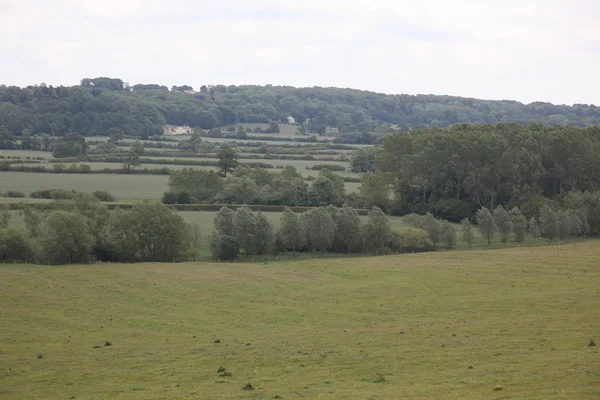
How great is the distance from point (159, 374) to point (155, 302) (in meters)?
22.0

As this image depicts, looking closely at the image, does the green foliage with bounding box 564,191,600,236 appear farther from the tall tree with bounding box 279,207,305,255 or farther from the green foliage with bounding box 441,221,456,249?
the tall tree with bounding box 279,207,305,255

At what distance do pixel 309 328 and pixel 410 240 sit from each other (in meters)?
46.4

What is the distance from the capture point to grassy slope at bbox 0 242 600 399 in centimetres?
2864

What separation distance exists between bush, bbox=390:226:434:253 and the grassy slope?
1351cm

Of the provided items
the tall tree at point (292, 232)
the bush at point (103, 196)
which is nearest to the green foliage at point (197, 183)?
the bush at point (103, 196)

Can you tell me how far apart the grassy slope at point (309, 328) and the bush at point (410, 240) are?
44.3 ft

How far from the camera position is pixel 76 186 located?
396 feet

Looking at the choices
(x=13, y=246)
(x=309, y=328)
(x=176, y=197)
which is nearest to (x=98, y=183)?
(x=176, y=197)

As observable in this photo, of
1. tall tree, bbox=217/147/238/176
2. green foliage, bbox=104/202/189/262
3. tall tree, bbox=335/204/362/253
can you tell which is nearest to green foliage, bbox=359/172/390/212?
tall tree, bbox=335/204/362/253

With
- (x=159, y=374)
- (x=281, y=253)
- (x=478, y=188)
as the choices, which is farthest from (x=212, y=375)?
(x=478, y=188)

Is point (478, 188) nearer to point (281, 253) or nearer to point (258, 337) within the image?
point (281, 253)

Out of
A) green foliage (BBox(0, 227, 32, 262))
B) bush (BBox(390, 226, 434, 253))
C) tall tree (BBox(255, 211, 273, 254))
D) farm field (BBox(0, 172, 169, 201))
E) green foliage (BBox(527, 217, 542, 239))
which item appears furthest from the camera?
farm field (BBox(0, 172, 169, 201))

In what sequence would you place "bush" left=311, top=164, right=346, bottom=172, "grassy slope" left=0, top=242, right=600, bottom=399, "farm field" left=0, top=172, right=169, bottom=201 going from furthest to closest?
"bush" left=311, top=164, right=346, bottom=172 < "farm field" left=0, top=172, right=169, bottom=201 < "grassy slope" left=0, top=242, right=600, bottom=399

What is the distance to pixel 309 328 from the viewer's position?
43.8 meters
